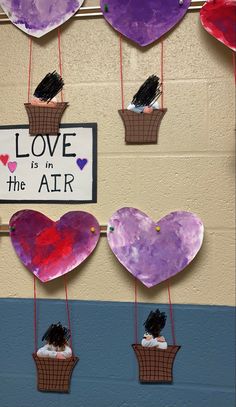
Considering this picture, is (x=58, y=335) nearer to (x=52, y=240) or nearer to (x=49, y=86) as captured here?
(x=52, y=240)

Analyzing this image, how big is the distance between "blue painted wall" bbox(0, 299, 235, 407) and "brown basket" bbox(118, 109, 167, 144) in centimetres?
50

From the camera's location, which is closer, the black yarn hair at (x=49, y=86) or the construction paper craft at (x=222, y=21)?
the construction paper craft at (x=222, y=21)

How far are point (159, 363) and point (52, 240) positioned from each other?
0.49 metres

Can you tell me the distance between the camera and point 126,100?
4.65 feet

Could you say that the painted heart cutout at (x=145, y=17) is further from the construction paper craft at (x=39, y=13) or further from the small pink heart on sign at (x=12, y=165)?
the small pink heart on sign at (x=12, y=165)

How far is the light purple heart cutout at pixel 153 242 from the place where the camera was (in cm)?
136

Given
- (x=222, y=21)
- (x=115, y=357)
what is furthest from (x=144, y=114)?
(x=115, y=357)

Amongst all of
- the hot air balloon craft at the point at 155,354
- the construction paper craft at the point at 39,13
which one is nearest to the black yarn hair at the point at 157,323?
the hot air balloon craft at the point at 155,354

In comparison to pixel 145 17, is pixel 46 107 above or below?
below

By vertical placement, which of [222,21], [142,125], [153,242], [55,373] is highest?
[222,21]

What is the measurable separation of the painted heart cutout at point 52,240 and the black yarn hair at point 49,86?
0.36 m

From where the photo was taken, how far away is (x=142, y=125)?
139 centimetres

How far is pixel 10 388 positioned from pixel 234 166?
97 centimetres

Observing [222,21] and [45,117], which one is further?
[45,117]
